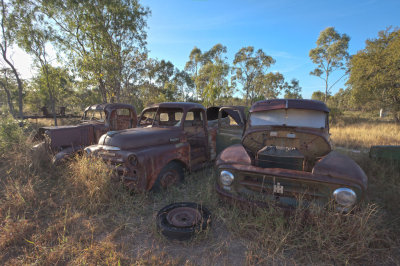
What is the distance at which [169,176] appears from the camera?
141 inches

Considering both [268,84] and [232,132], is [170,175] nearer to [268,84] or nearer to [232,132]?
[232,132]

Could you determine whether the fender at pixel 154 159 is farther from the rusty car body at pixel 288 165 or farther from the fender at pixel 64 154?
the fender at pixel 64 154

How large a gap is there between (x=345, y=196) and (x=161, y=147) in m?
2.87

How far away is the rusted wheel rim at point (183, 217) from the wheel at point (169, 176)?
32.5 inches

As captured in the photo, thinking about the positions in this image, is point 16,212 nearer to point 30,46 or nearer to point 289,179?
point 289,179

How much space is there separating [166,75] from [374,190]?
111 feet

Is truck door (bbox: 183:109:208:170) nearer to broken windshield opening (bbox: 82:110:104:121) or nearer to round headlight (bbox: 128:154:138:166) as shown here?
round headlight (bbox: 128:154:138:166)

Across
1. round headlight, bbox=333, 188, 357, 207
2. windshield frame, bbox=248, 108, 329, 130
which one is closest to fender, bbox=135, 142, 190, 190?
windshield frame, bbox=248, 108, 329, 130

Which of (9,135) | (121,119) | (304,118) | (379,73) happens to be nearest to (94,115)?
(121,119)

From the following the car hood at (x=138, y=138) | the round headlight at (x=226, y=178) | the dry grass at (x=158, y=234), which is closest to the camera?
the dry grass at (x=158, y=234)

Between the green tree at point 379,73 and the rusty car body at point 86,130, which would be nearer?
the rusty car body at point 86,130

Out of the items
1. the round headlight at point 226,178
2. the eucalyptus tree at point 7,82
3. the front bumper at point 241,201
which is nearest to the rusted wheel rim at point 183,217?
the front bumper at point 241,201

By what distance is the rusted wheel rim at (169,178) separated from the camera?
3447 millimetres

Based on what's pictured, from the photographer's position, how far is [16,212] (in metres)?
2.91
